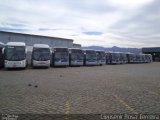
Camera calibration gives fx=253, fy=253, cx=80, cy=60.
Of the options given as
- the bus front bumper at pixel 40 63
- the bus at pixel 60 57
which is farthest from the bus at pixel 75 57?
the bus front bumper at pixel 40 63

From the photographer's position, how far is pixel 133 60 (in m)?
65.2

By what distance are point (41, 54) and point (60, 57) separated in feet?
13.7

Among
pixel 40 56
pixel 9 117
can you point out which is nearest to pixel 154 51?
pixel 40 56

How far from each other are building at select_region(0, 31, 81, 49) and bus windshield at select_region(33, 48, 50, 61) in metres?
33.2

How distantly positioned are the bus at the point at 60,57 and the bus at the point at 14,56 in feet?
21.9

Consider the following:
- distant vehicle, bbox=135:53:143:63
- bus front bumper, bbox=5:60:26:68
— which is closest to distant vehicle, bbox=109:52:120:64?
distant vehicle, bbox=135:53:143:63

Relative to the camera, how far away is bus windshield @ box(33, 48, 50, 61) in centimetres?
3234

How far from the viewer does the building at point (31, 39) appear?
6375cm

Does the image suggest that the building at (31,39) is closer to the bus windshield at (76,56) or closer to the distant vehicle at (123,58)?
the distant vehicle at (123,58)

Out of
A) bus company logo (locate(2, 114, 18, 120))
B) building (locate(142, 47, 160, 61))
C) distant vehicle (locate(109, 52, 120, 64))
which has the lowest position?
bus company logo (locate(2, 114, 18, 120))

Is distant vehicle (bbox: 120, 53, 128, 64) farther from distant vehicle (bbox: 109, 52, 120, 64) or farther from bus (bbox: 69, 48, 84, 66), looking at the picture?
bus (bbox: 69, 48, 84, 66)

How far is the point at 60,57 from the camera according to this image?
3606 cm

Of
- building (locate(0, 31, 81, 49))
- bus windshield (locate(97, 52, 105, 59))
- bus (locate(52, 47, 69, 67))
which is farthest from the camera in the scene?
building (locate(0, 31, 81, 49))

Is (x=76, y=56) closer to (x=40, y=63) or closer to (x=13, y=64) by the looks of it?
(x=40, y=63)
